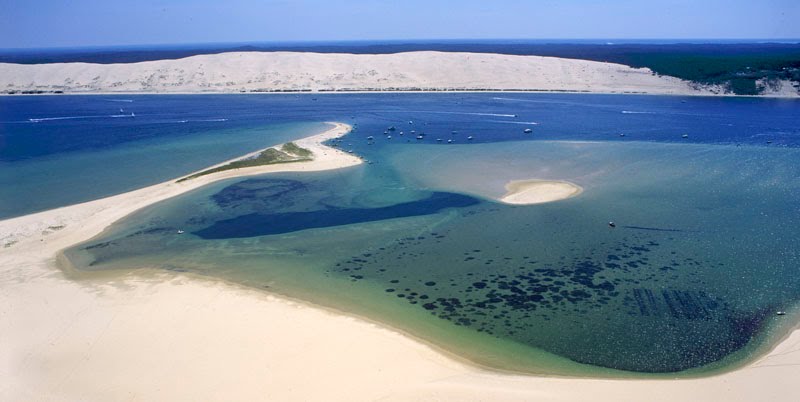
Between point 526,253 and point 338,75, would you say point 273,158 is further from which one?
point 338,75

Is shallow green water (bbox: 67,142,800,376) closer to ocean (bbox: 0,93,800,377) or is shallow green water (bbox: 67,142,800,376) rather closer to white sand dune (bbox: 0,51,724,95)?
ocean (bbox: 0,93,800,377)

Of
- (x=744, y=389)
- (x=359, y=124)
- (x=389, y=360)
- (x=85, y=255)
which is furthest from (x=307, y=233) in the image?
(x=359, y=124)

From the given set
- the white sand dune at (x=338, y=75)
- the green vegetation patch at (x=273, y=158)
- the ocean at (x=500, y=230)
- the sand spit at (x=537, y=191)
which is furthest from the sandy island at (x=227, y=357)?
the white sand dune at (x=338, y=75)

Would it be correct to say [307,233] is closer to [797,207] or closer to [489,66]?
[797,207]

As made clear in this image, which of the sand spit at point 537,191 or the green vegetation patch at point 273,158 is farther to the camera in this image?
the green vegetation patch at point 273,158

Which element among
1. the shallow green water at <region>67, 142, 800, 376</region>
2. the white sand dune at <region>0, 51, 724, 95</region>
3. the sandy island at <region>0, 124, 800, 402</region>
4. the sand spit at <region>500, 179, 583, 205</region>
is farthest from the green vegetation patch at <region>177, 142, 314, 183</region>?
the white sand dune at <region>0, 51, 724, 95</region>

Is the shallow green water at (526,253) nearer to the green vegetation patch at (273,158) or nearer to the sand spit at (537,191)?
the sand spit at (537,191)

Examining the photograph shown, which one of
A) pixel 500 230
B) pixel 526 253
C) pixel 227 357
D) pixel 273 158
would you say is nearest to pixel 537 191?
pixel 500 230
